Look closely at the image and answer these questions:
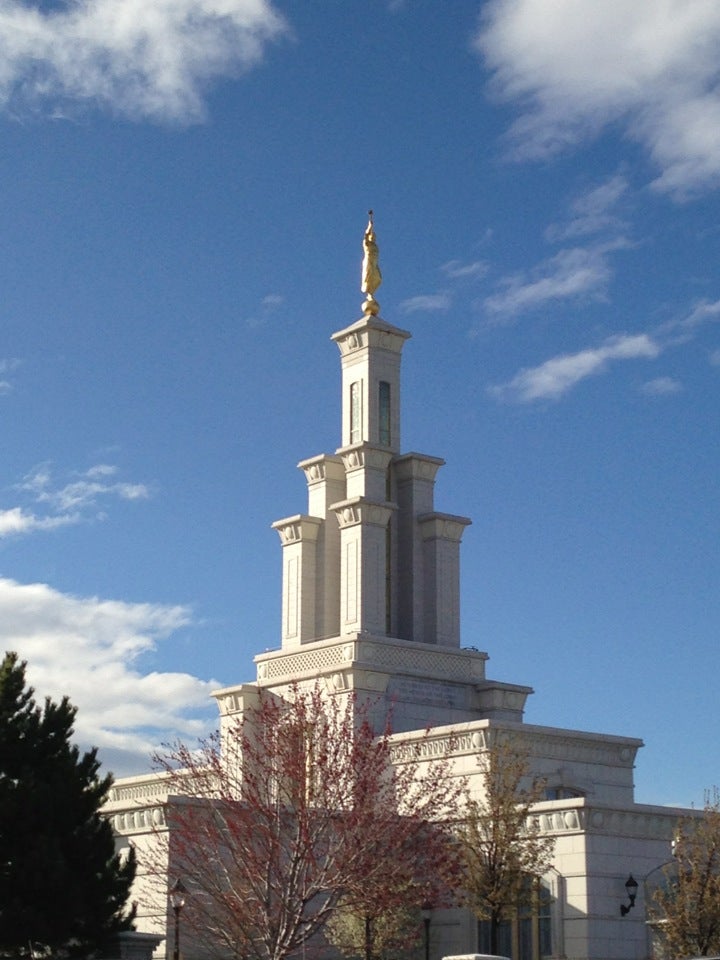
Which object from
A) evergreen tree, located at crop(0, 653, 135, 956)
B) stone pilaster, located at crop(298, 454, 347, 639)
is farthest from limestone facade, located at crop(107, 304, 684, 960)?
evergreen tree, located at crop(0, 653, 135, 956)

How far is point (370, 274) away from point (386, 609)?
12382mm

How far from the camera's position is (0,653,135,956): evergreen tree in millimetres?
27094

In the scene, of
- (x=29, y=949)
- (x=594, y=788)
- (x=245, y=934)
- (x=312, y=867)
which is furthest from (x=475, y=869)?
(x=594, y=788)

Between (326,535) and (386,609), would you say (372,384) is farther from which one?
(386,609)

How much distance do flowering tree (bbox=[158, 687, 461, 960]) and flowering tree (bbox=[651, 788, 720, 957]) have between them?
4877mm

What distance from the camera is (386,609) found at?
4834cm

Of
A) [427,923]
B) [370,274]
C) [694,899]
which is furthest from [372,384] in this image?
[694,899]

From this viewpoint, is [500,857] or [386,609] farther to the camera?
[386,609]

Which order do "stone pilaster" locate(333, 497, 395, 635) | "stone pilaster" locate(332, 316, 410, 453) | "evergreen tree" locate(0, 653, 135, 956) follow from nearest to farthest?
"evergreen tree" locate(0, 653, 135, 956) < "stone pilaster" locate(333, 497, 395, 635) < "stone pilaster" locate(332, 316, 410, 453)

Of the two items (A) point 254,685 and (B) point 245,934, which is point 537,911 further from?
(A) point 254,685

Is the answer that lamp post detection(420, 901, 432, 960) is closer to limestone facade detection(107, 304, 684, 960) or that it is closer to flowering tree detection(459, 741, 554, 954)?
flowering tree detection(459, 741, 554, 954)

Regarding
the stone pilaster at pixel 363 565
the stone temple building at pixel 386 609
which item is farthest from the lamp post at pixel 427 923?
the stone pilaster at pixel 363 565

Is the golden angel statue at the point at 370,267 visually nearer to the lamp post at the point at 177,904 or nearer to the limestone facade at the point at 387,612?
the limestone facade at the point at 387,612

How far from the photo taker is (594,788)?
42.5m
